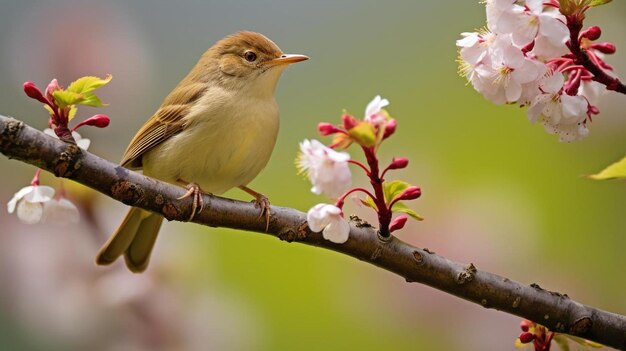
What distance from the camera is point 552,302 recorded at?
4.68 ft

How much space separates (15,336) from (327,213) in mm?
2143

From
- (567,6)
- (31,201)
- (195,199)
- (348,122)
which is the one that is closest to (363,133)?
(348,122)

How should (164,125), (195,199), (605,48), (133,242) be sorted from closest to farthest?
(605,48) < (195,199) < (164,125) < (133,242)

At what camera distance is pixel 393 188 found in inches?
52.3

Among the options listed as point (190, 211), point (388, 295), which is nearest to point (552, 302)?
point (190, 211)

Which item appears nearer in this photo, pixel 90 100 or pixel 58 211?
pixel 90 100

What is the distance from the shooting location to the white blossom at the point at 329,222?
52.3 inches

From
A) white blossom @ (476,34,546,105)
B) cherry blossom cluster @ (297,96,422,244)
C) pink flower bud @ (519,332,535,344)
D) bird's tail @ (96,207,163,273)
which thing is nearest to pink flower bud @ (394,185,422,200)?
cherry blossom cluster @ (297,96,422,244)

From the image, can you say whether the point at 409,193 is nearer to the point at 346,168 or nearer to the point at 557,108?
the point at 346,168

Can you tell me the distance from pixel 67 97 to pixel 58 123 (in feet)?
0.29

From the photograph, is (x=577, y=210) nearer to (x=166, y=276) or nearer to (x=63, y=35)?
(x=166, y=276)

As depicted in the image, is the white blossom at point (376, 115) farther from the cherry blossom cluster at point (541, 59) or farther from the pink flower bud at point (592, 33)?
the pink flower bud at point (592, 33)

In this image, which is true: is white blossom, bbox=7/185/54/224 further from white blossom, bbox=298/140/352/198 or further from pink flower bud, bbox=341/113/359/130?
pink flower bud, bbox=341/113/359/130

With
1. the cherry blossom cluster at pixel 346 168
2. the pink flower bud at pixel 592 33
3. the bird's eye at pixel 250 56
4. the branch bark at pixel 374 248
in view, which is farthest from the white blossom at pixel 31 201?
the bird's eye at pixel 250 56
